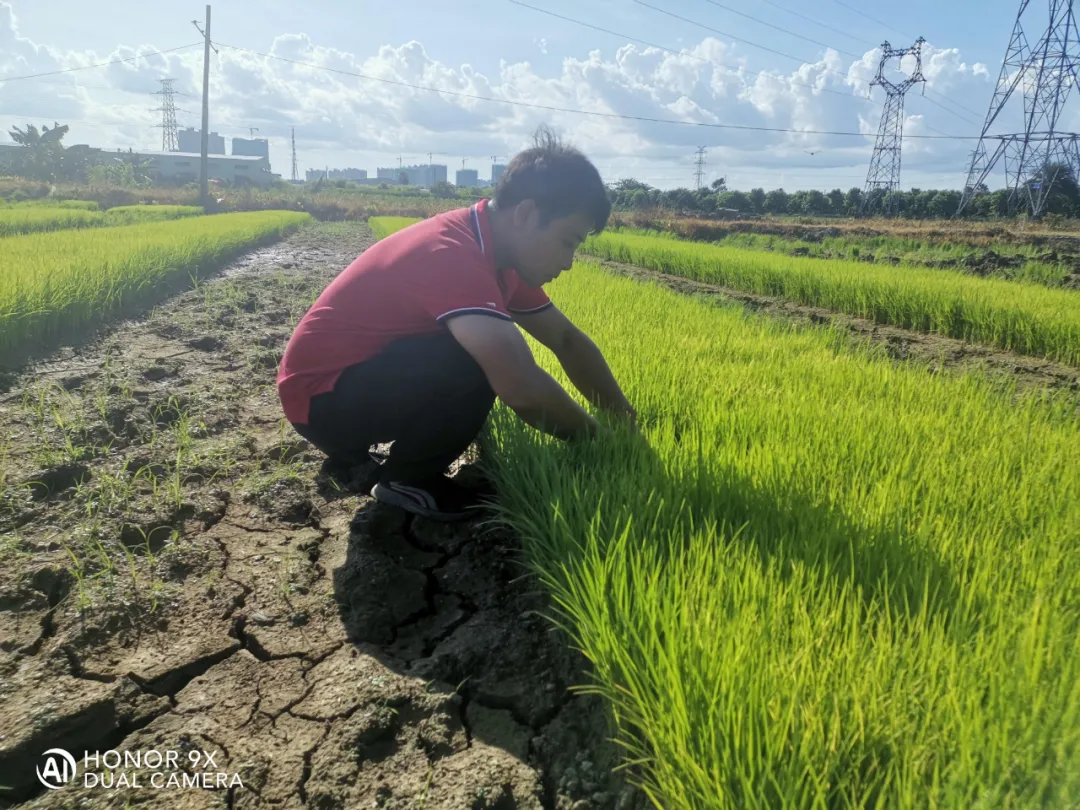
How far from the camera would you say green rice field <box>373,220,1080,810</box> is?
796mm

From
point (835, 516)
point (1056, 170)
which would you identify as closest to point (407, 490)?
point (835, 516)

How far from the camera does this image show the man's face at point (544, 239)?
5.68 ft

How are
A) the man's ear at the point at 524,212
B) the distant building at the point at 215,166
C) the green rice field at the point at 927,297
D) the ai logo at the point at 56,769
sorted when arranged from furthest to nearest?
the distant building at the point at 215,166
the green rice field at the point at 927,297
the man's ear at the point at 524,212
the ai logo at the point at 56,769

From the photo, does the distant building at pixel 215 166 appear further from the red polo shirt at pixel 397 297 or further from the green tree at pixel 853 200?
the red polo shirt at pixel 397 297

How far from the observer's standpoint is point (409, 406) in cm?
184

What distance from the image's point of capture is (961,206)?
23422 millimetres

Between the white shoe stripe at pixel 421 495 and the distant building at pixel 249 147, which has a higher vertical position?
the distant building at pixel 249 147

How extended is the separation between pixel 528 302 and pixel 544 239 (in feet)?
1.22

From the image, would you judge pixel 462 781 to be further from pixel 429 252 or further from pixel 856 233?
pixel 856 233

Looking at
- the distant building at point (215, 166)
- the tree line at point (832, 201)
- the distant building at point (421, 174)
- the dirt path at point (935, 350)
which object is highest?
the distant building at point (421, 174)

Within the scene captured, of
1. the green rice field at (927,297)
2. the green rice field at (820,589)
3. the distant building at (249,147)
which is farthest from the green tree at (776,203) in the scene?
the distant building at (249,147)

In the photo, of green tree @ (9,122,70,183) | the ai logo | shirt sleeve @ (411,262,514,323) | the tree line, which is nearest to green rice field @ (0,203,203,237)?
shirt sleeve @ (411,262,514,323)

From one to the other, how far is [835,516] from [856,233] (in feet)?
59.3

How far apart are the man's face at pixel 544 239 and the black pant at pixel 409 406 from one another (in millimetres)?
302
